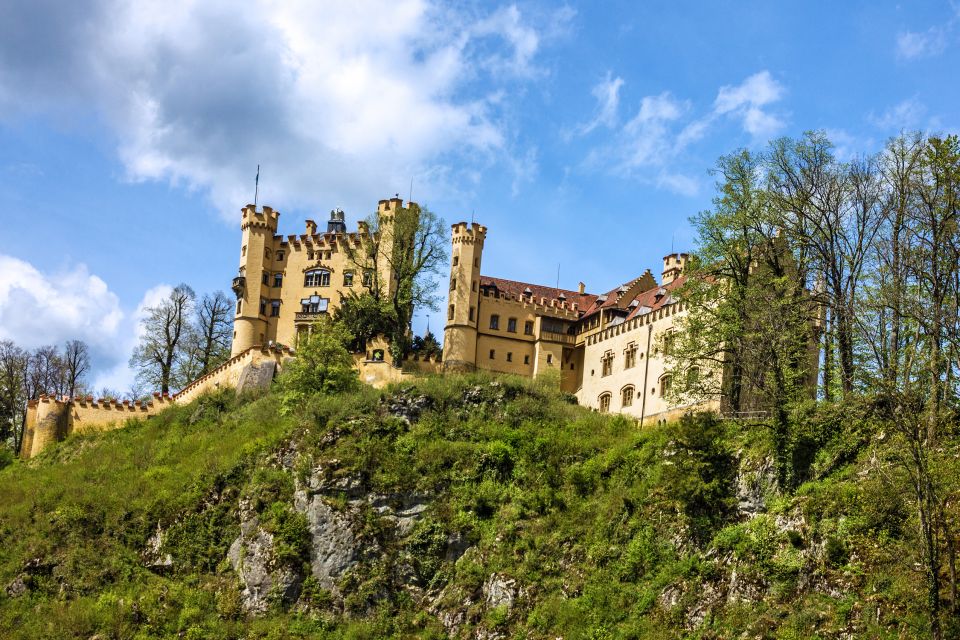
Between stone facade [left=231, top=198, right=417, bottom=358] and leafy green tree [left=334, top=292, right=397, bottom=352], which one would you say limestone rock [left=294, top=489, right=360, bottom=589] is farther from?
stone facade [left=231, top=198, right=417, bottom=358]

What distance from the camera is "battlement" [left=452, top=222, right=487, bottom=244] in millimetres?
75812

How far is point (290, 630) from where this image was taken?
5100 cm

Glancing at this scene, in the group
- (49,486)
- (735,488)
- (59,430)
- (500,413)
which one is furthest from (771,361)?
(59,430)

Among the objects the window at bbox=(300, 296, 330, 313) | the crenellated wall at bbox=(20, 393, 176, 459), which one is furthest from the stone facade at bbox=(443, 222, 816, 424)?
the crenellated wall at bbox=(20, 393, 176, 459)

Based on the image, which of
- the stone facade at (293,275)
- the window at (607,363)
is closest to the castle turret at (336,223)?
the stone facade at (293,275)

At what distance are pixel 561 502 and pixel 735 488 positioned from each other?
886 centimetres

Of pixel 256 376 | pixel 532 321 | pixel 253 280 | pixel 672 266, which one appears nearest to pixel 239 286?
pixel 253 280

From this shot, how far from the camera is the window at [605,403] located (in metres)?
68.6

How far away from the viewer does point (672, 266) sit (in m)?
75.2

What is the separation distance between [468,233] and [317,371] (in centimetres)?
1524

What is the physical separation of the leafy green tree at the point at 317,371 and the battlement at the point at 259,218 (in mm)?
15121

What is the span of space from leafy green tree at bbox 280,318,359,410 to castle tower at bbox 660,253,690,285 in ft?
67.7

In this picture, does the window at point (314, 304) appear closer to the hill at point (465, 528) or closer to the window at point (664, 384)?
the hill at point (465, 528)

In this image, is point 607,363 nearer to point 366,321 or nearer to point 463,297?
point 463,297
